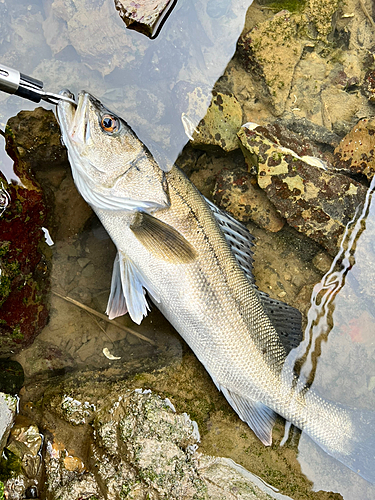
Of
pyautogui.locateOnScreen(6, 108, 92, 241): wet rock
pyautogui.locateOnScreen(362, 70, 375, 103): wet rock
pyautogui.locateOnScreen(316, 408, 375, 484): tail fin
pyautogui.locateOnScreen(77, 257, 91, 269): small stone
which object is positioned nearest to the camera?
pyautogui.locateOnScreen(316, 408, 375, 484): tail fin

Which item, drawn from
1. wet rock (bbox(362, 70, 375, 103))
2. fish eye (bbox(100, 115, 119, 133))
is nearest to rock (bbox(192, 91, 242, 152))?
fish eye (bbox(100, 115, 119, 133))

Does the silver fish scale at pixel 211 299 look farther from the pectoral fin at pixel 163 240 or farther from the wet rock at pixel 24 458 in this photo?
the wet rock at pixel 24 458

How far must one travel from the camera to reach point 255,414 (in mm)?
3150

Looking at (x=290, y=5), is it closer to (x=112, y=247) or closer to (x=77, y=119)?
(x=77, y=119)

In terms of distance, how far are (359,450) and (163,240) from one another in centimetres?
225

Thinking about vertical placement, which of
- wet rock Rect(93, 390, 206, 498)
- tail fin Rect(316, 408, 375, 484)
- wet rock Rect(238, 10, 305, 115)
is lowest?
wet rock Rect(93, 390, 206, 498)

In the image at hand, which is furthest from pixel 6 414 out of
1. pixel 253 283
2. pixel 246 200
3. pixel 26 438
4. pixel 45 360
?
pixel 246 200

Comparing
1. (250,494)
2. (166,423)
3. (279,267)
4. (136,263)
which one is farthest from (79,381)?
(279,267)

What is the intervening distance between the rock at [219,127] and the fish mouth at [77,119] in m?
1.13

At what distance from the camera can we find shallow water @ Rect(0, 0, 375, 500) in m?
3.44

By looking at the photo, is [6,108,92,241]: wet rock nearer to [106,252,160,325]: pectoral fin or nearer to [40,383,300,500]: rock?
[106,252,160,325]: pectoral fin

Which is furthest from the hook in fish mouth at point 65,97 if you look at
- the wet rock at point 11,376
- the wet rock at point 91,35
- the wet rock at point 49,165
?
the wet rock at point 11,376

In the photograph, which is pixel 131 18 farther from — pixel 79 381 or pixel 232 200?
pixel 79 381

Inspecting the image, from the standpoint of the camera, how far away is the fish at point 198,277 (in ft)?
9.66
